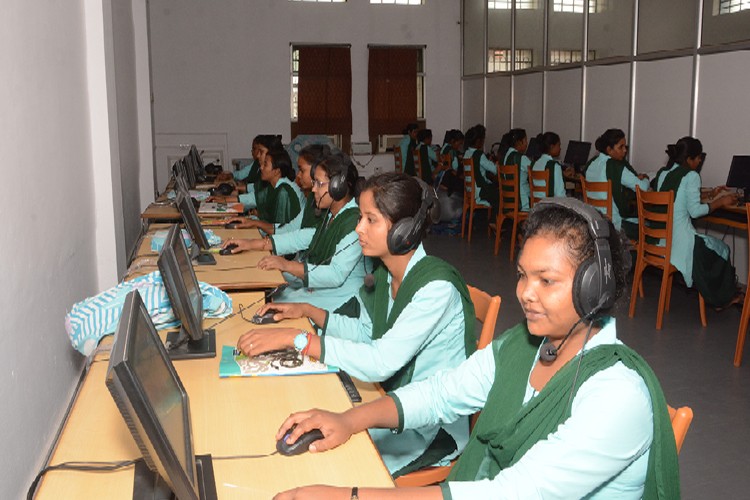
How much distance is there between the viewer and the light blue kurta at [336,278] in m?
3.20

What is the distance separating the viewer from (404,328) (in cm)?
196

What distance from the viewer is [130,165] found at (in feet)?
20.7

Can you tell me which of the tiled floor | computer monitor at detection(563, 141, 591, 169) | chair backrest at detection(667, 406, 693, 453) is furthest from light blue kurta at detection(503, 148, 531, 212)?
chair backrest at detection(667, 406, 693, 453)

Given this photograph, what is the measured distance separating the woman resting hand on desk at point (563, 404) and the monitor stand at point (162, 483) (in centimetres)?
16

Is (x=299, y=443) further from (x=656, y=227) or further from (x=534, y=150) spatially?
(x=534, y=150)

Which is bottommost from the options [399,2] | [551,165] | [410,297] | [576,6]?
[410,297]

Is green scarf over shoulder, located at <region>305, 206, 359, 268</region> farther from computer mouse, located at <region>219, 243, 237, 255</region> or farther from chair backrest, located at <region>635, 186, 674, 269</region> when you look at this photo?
chair backrest, located at <region>635, 186, 674, 269</region>

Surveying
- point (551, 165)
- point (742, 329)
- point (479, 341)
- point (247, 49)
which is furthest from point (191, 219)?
point (247, 49)

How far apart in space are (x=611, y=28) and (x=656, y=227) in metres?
3.28

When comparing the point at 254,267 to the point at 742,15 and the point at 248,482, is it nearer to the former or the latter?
the point at 248,482

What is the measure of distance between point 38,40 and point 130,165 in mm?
3816

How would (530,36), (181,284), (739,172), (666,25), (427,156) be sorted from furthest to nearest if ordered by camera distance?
(427,156), (530,36), (666,25), (739,172), (181,284)

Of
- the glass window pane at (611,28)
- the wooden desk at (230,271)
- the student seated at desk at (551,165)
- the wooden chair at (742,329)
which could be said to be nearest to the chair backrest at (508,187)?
the student seated at desk at (551,165)

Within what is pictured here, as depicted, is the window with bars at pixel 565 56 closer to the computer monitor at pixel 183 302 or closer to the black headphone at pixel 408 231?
the black headphone at pixel 408 231
